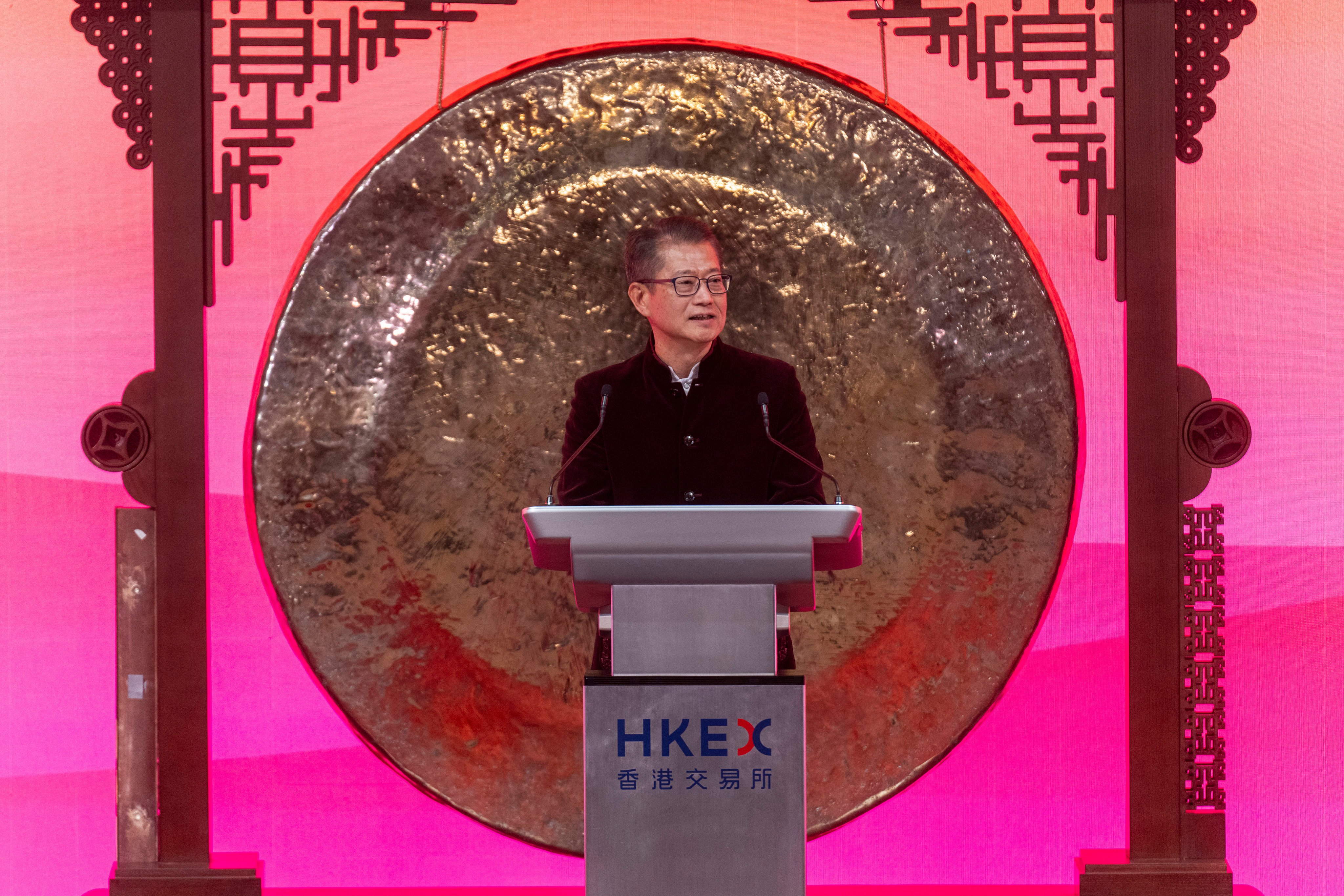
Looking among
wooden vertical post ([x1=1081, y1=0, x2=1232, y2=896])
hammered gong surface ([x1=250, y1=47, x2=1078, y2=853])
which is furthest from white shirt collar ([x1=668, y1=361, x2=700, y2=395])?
wooden vertical post ([x1=1081, y1=0, x2=1232, y2=896])

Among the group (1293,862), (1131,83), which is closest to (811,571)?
(1131,83)

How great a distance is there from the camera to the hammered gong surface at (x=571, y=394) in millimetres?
2521

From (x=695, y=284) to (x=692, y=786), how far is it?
0.88 m

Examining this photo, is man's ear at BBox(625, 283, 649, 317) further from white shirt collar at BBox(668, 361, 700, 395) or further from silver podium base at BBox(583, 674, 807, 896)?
silver podium base at BBox(583, 674, 807, 896)

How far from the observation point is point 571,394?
8.40 ft

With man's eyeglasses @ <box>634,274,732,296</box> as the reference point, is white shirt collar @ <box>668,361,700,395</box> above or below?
below

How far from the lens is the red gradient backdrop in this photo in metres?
2.99

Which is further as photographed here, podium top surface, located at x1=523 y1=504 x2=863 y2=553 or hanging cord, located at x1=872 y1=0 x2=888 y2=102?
hanging cord, located at x1=872 y1=0 x2=888 y2=102

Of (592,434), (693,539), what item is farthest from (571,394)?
(693,539)

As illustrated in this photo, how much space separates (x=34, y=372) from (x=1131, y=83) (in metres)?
2.43

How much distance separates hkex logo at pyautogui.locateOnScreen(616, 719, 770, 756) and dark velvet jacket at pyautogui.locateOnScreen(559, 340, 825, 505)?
0.59 metres

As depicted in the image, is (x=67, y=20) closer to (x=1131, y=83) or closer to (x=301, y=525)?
(x=301, y=525)

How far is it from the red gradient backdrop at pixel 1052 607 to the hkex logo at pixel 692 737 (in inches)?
57.4

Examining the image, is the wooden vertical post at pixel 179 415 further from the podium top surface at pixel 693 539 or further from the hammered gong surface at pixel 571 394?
the podium top surface at pixel 693 539
